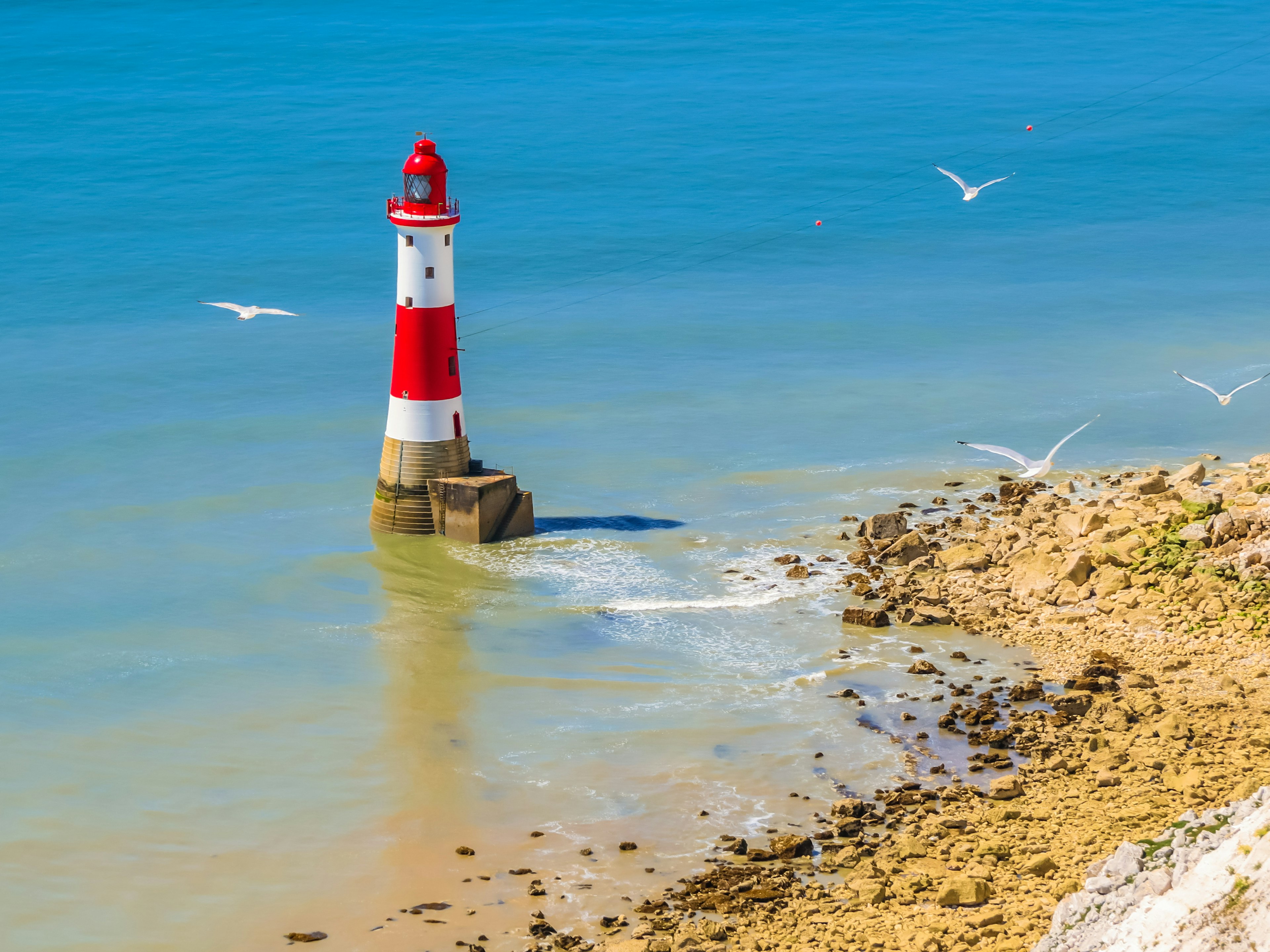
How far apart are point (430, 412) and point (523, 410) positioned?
1042cm

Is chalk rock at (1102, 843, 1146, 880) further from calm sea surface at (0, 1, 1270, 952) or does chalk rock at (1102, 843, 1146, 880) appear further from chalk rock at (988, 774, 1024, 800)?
calm sea surface at (0, 1, 1270, 952)

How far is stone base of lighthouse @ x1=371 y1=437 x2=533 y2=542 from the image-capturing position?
28.4 metres

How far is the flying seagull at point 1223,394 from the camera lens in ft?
89.8

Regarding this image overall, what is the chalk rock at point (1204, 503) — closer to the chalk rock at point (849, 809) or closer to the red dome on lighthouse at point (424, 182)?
the chalk rock at point (849, 809)

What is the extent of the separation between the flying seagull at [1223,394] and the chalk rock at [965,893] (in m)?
12.7

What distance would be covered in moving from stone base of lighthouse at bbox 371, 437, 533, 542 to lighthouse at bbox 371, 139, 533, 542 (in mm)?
16

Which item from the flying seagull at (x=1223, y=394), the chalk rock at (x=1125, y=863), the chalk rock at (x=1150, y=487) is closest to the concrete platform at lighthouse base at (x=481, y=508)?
the chalk rock at (x=1150, y=487)

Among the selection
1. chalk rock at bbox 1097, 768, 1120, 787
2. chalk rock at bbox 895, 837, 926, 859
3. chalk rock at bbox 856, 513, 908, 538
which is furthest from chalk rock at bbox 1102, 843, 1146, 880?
chalk rock at bbox 856, 513, 908, 538

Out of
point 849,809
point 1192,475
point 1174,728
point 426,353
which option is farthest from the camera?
point 426,353

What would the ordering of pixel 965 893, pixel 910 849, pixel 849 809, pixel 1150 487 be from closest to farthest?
1. pixel 965 893
2. pixel 910 849
3. pixel 849 809
4. pixel 1150 487

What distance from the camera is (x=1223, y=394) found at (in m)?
37.4

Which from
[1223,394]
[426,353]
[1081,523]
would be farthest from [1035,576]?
[1223,394]

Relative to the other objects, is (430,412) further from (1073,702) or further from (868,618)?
(1073,702)

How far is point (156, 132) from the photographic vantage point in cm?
7588
